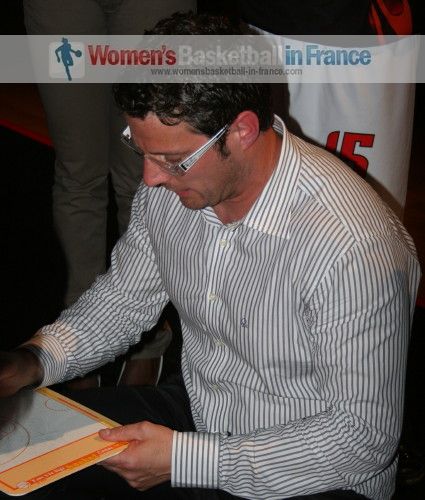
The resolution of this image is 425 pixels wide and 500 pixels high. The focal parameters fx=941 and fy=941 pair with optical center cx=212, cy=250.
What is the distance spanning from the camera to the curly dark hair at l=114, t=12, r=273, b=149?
4.62ft

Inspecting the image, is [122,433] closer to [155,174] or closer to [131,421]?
[131,421]

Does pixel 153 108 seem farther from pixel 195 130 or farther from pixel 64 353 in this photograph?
pixel 64 353

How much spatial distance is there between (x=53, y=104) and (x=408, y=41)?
850 mm

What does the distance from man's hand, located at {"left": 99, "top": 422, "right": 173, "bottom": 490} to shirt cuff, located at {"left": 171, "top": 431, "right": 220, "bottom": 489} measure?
1 centimetres

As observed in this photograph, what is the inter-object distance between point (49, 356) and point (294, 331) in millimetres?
456

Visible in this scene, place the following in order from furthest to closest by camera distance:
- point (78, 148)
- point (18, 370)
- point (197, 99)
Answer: point (78, 148), point (18, 370), point (197, 99)

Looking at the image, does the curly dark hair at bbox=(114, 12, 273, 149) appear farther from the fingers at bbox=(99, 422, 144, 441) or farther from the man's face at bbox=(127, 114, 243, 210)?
the fingers at bbox=(99, 422, 144, 441)

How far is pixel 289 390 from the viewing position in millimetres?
1518

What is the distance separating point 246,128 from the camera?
147cm

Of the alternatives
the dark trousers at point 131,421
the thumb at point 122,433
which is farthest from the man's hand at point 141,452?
the dark trousers at point 131,421

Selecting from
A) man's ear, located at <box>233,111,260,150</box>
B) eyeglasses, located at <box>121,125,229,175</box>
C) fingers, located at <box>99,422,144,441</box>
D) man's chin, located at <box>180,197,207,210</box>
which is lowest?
fingers, located at <box>99,422,144,441</box>

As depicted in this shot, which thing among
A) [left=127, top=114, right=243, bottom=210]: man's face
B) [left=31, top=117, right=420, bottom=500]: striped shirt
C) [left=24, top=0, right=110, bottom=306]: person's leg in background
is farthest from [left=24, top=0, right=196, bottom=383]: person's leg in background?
[left=127, top=114, right=243, bottom=210]: man's face

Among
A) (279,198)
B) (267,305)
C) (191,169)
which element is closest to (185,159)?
(191,169)

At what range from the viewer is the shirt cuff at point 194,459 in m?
1.45
